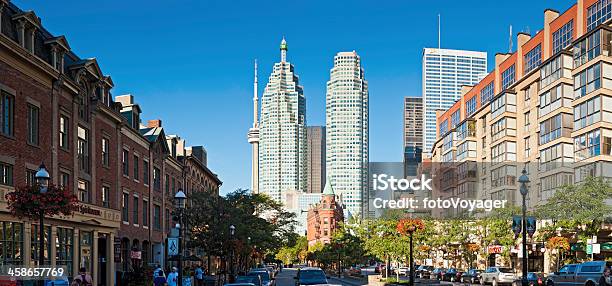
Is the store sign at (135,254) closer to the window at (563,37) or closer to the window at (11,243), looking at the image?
the window at (11,243)

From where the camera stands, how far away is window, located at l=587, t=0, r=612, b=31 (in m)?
62.0

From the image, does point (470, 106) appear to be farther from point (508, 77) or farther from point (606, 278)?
point (606, 278)

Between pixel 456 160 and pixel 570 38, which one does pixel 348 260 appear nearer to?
pixel 456 160

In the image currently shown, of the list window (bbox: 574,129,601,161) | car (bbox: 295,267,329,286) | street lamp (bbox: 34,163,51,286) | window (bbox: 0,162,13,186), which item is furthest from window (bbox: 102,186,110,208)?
window (bbox: 574,129,601,161)

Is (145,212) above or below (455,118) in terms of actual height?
below

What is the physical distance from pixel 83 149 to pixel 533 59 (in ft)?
174

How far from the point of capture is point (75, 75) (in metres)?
39.7

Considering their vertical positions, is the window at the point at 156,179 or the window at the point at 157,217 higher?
the window at the point at 156,179

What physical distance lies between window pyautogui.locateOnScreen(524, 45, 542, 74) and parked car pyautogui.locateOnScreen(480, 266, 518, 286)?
2832 cm

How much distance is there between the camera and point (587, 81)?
63.6 metres

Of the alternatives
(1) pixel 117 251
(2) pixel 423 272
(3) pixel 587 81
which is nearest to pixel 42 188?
(1) pixel 117 251

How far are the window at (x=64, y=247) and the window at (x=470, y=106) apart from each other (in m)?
73.4

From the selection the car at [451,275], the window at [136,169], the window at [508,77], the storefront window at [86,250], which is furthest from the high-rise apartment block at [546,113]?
the storefront window at [86,250]

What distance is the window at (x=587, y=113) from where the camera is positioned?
61781mm
